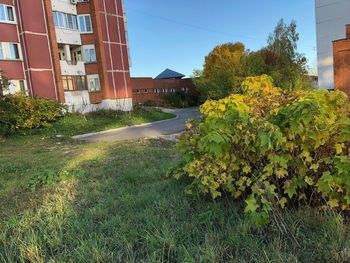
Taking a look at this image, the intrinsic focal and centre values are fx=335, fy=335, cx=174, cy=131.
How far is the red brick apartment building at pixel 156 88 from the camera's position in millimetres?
45938

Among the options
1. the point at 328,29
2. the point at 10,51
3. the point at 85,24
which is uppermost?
the point at 85,24

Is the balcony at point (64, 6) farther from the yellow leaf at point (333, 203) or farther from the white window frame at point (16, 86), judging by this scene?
the yellow leaf at point (333, 203)

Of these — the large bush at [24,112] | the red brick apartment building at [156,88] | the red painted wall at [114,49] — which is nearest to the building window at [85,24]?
A: the red painted wall at [114,49]

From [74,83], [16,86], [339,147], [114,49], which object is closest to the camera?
[339,147]

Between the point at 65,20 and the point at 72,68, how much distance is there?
4.36m

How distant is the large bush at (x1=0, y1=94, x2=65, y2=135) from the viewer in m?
19.0

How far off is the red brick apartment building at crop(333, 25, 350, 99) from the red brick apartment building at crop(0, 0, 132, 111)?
840 inches

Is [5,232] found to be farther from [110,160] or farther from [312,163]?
[110,160]

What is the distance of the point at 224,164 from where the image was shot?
330cm

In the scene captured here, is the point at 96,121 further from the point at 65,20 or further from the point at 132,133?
the point at 65,20

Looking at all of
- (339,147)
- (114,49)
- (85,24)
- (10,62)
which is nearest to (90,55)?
(114,49)

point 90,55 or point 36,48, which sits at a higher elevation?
point 36,48

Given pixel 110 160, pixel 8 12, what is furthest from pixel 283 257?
pixel 8 12

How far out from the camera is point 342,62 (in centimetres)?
1190
